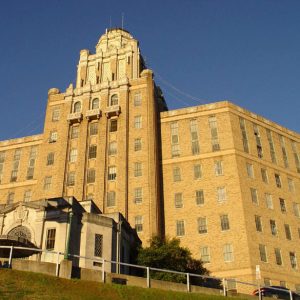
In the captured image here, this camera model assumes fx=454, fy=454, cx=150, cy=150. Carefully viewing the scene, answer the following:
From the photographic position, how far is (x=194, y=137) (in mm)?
63281

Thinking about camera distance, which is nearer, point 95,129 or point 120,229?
point 120,229

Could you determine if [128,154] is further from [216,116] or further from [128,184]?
[216,116]

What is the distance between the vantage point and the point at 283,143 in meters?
66.8

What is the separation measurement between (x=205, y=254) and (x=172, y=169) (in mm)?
12910

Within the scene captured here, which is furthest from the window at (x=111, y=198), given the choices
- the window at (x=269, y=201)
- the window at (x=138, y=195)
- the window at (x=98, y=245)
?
the window at (x=269, y=201)

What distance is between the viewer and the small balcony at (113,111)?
62344mm

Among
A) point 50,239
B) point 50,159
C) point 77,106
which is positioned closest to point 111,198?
point 50,159

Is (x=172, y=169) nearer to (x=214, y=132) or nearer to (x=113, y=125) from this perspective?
(x=214, y=132)

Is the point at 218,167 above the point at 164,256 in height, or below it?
above

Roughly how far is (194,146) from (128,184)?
1123 centimetres

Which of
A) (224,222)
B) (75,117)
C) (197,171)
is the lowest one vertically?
(224,222)

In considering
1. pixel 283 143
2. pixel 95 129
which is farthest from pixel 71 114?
pixel 283 143

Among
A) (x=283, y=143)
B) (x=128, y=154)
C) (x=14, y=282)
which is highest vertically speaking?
(x=283, y=143)

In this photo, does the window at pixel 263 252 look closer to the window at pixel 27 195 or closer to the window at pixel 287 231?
the window at pixel 287 231
